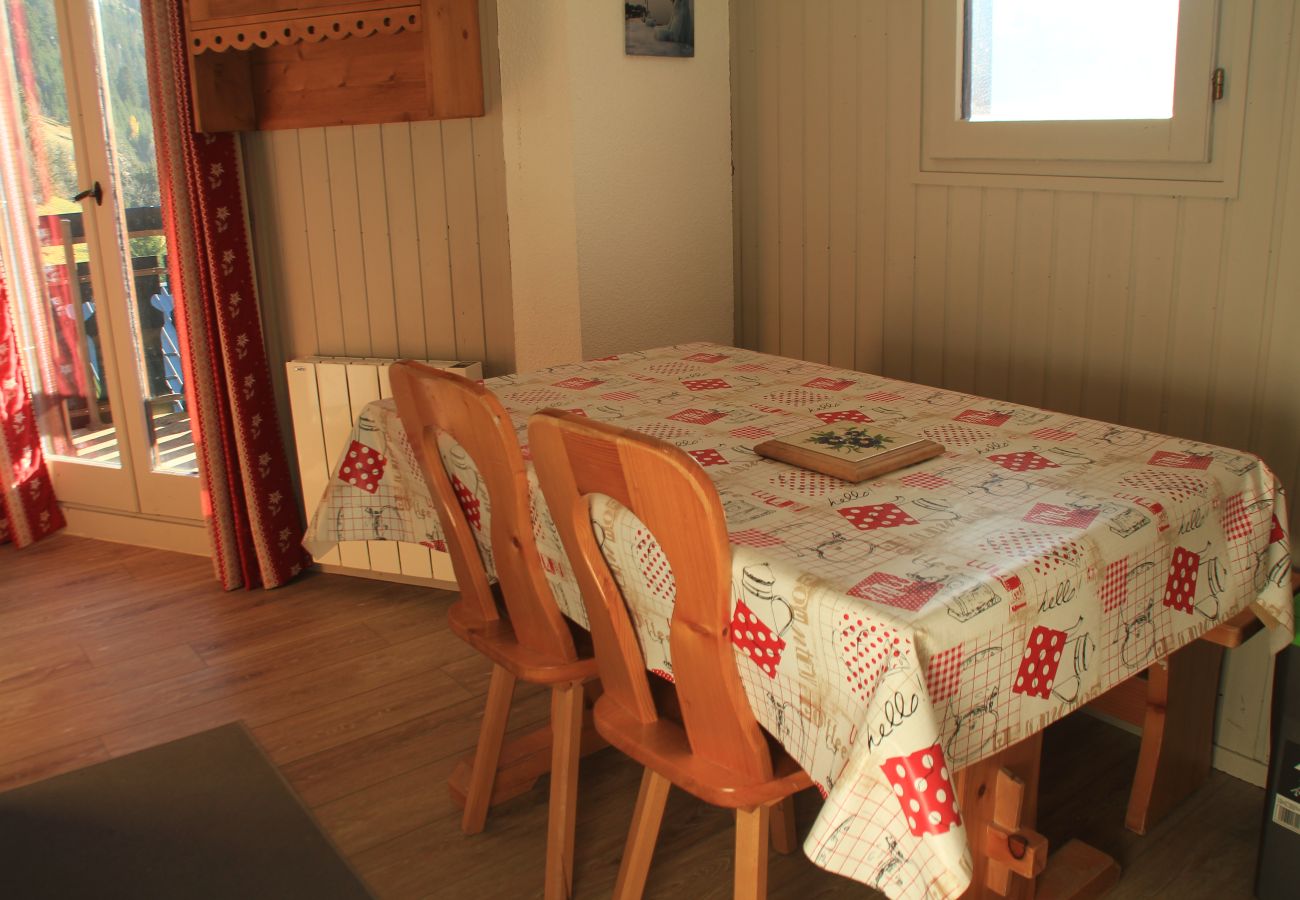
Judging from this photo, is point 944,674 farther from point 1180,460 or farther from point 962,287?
point 962,287

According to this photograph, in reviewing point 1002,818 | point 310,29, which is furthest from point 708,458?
point 310,29

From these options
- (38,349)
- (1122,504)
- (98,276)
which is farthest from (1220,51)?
(38,349)

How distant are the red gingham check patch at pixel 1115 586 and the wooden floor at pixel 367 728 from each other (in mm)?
809

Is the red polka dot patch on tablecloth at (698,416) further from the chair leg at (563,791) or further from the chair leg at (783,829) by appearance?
the chair leg at (783,829)

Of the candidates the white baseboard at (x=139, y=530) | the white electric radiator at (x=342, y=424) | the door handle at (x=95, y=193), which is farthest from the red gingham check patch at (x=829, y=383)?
the door handle at (x=95, y=193)

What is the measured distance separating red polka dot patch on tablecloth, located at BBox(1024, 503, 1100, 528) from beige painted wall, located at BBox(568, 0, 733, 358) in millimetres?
1674

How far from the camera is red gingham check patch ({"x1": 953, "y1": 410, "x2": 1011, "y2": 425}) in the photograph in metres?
1.98

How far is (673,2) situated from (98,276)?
201 cm

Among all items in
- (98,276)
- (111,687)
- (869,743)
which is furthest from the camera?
(98,276)

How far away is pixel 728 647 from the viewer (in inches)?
57.3

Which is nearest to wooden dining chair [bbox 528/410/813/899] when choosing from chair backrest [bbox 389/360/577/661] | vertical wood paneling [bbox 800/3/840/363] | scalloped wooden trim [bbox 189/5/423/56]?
chair backrest [bbox 389/360/577/661]

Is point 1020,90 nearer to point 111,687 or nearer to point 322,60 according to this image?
point 322,60

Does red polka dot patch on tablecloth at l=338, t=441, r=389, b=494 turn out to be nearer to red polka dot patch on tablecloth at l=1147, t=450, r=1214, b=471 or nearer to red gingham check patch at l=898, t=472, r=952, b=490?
red gingham check patch at l=898, t=472, r=952, b=490

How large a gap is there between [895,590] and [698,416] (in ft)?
2.63
